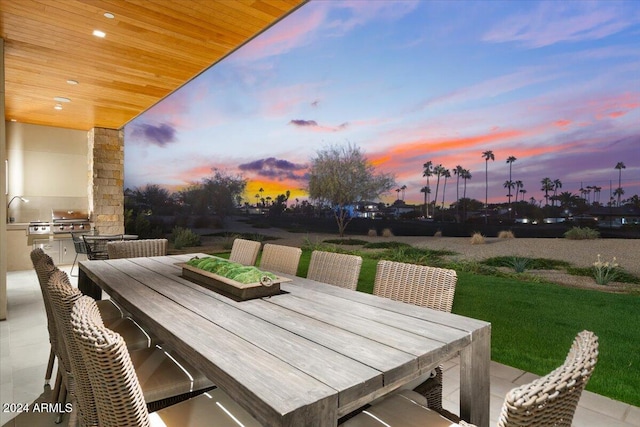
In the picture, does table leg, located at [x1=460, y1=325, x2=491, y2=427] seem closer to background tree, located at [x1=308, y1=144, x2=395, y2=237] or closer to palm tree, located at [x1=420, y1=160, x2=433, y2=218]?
palm tree, located at [x1=420, y1=160, x2=433, y2=218]

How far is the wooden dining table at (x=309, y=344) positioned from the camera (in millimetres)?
880

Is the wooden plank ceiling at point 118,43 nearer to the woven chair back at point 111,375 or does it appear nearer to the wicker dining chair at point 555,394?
the woven chair back at point 111,375

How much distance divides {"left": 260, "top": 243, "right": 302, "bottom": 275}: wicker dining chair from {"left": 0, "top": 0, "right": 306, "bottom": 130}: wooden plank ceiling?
5.94 feet

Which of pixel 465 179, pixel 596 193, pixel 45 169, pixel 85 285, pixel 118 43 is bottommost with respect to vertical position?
pixel 85 285

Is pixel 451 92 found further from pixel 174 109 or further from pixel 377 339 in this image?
pixel 174 109

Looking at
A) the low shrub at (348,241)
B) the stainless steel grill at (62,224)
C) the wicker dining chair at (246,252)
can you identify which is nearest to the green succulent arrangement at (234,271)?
the wicker dining chair at (246,252)

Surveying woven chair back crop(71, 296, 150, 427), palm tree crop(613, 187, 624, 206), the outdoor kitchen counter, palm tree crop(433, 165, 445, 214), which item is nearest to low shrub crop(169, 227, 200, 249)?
the outdoor kitchen counter

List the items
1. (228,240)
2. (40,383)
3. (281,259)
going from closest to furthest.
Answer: (40,383), (281,259), (228,240)

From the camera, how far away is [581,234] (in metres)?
3.49

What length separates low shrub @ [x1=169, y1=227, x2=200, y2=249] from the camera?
28.9 ft

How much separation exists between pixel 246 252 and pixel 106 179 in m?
5.27

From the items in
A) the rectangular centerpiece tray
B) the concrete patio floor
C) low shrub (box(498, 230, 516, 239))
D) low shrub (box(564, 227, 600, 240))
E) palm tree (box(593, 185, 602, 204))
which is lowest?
the concrete patio floor

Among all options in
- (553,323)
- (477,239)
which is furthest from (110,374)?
(477,239)

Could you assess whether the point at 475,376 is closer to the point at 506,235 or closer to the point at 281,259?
Answer: the point at 281,259
